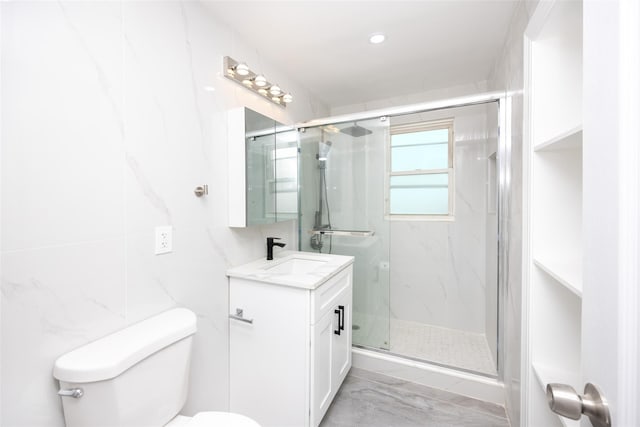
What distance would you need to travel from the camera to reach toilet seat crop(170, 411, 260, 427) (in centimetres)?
101

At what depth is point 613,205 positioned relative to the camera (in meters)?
0.39

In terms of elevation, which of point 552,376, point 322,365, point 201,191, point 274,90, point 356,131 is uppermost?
point 274,90

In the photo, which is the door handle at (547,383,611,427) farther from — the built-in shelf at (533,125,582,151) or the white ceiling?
the white ceiling

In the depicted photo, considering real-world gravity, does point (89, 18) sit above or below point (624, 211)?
above

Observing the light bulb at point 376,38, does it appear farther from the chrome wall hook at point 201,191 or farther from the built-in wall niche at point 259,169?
the chrome wall hook at point 201,191

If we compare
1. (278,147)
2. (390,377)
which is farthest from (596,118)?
(390,377)

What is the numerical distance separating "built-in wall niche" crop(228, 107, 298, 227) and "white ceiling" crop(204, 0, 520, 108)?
0.53 meters

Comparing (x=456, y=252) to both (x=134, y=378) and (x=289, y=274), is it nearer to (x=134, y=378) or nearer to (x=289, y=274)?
(x=289, y=274)

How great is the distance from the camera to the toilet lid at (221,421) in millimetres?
1008

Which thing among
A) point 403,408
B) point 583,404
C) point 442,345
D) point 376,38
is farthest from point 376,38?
point 442,345

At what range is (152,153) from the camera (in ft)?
3.84

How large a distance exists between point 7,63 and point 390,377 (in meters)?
2.48

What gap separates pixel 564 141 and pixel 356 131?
1408mm

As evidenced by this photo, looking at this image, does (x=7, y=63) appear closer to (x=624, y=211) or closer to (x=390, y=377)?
(x=624, y=211)
